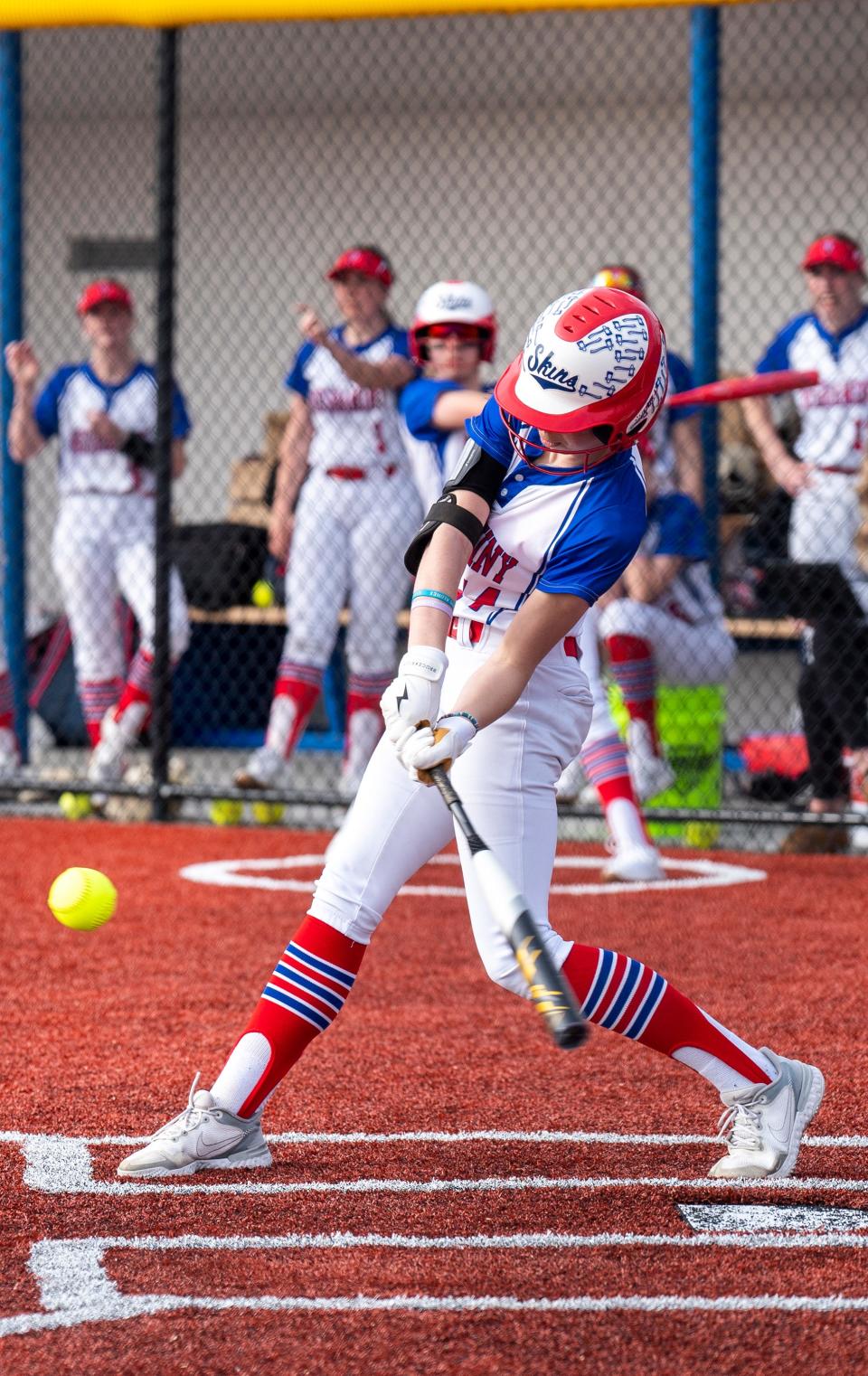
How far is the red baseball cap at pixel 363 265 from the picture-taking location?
645 centimetres

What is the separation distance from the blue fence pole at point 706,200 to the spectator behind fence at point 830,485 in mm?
357

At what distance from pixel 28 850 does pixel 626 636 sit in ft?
7.13

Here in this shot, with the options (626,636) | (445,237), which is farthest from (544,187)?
(626,636)

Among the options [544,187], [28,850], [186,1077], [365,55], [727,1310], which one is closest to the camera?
[727,1310]

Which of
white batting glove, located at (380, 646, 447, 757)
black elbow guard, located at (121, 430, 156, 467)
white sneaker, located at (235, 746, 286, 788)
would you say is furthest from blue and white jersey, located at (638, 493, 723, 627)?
white batting glove, located at (380, 646, 447, 757)

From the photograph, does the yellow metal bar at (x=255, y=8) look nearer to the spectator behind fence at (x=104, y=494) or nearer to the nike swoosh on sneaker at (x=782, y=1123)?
the spectator behind fence at (x=104, y=494)

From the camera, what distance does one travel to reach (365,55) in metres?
11.2

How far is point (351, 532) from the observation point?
678 cm

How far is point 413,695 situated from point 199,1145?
2.63 ft

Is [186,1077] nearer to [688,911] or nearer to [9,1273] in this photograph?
[9,1273]

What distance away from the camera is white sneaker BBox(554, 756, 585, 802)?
6.48 m

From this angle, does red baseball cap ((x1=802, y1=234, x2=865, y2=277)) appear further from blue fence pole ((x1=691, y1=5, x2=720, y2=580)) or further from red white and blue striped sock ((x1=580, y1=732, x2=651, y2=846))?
red white and blue striped sock ((x1=580, y1=732, x2=651, y2=846))

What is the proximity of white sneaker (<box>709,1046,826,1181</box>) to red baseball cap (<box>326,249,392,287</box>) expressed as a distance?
4.24 metres

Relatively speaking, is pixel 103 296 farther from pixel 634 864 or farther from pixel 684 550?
pixel 634 864
